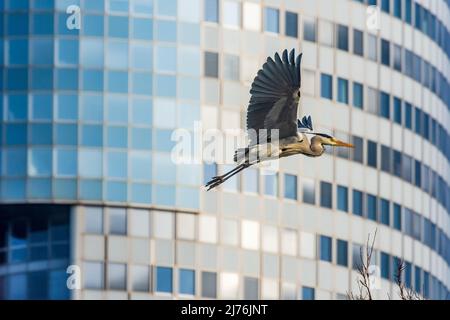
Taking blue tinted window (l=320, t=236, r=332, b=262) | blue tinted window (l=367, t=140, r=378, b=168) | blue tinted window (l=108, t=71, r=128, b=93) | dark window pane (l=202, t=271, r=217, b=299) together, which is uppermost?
blue tinted window (l=108, t=71, r=128, b=93)

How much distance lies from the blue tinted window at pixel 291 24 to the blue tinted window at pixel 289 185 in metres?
8.18

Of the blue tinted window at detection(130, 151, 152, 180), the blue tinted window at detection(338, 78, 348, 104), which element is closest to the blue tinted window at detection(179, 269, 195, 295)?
the blue tinted window at detection(130, 151, 152, 180)

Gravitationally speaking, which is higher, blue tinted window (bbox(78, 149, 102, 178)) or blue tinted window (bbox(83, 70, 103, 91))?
blue tinted window (bbox(83, 70, 103, 91))

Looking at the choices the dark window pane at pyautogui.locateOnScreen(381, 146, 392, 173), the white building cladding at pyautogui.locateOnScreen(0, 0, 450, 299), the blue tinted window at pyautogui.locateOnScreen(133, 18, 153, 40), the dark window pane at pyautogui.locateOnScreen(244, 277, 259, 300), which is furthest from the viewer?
the dark window pane at pyautogui.locateOnScreen(381, 146, 392, 173)

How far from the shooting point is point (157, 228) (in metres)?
127

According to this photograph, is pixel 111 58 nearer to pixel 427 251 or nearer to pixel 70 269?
pixel 70 269

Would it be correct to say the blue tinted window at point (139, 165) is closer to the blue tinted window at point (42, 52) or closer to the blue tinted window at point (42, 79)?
the blue tinted window at point (42, 79)

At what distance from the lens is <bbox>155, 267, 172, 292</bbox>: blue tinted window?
126812 mm

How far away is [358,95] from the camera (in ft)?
447

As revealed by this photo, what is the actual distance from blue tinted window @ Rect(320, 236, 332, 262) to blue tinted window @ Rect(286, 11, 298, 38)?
12006 millimetres

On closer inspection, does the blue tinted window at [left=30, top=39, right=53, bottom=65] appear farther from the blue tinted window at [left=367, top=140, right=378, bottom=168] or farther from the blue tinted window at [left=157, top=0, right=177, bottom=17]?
the blue tinted window at [left=367, top=140, right=378, bottom=168]

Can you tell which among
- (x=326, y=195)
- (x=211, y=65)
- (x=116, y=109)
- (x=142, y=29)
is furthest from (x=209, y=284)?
(x=142, y=29)
